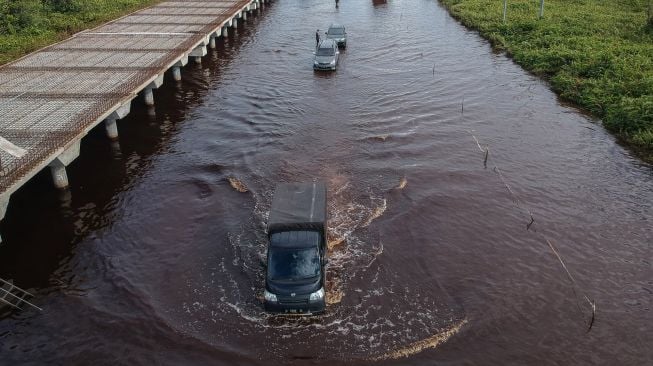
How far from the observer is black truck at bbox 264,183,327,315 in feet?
51.2

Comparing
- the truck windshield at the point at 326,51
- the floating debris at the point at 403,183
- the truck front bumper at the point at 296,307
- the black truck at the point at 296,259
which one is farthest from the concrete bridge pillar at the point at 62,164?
the truck windshield at the point at 326,51

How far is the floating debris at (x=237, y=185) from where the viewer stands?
23458mm

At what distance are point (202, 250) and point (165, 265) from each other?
142 cm

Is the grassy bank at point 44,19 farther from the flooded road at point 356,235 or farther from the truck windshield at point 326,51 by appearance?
the truck windshield at point 326,51

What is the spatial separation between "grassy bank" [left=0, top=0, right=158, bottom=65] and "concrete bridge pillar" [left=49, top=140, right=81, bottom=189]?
16.6 m

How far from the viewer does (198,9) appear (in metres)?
52.4

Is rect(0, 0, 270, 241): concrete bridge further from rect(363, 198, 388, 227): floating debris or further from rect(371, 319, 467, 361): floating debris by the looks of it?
rect(371, 319, 467, 361): floating debris

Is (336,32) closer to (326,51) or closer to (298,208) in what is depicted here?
(326,51)

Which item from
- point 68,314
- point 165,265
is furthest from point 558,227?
point 68,314

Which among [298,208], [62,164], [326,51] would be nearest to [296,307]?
[298,208]

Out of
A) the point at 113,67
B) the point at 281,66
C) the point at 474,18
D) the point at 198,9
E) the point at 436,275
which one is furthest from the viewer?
the point at 474,18

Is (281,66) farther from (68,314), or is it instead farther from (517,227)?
(68,314)

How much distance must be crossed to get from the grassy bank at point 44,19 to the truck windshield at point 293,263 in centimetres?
2833

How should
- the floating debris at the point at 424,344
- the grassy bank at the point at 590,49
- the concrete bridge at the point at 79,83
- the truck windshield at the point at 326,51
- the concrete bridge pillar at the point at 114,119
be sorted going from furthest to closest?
the truck windshield at the point at 326,51
the grassy bank at the point at 590,49
the concrete bridge pillar at the point at 114,119
the concrete bridge at the point at 79,83
the floating debris at the point at 424,344
